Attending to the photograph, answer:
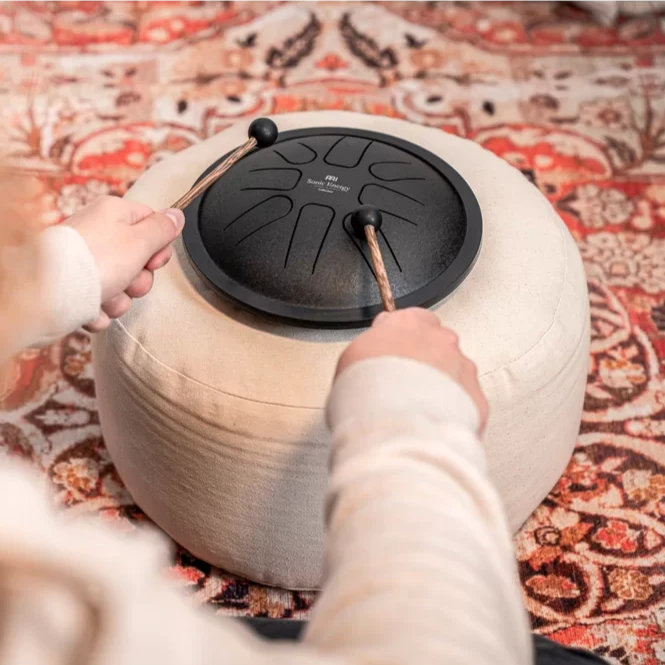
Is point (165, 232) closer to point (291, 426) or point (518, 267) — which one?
point (291, 426)

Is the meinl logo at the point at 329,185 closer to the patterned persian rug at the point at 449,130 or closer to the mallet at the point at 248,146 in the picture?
the mallet at the point at 248,146

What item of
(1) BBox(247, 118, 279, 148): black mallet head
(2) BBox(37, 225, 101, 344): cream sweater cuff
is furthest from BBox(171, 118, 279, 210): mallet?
(2) BBox(37, 225, 101, 344): cream sweater cuff

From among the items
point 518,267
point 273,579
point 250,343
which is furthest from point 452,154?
point 273,579

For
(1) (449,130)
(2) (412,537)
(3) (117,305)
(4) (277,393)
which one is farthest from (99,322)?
(1) (449,130)

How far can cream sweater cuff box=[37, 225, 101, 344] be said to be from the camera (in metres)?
0.77

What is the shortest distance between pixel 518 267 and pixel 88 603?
0.68 metres

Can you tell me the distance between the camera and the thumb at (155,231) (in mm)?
870

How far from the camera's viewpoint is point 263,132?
1.05 m

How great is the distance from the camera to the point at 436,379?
0.66 m

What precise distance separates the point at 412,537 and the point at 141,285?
46 centimetres

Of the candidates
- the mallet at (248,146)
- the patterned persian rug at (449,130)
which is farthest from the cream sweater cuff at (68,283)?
the patterned persian rug at (449,130)

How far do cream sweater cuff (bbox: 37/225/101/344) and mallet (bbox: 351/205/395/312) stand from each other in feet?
0.87

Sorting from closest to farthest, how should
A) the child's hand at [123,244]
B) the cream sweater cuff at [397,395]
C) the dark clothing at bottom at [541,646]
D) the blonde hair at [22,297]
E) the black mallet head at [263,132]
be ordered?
the blonde hair at [22,297], the cream sweater cuff at [397,395], the dark clothing at bottom at [541,646], the child's hand at [123,244], the black mallet head at [263,132]

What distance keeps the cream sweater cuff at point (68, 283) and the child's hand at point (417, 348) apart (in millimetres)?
251
